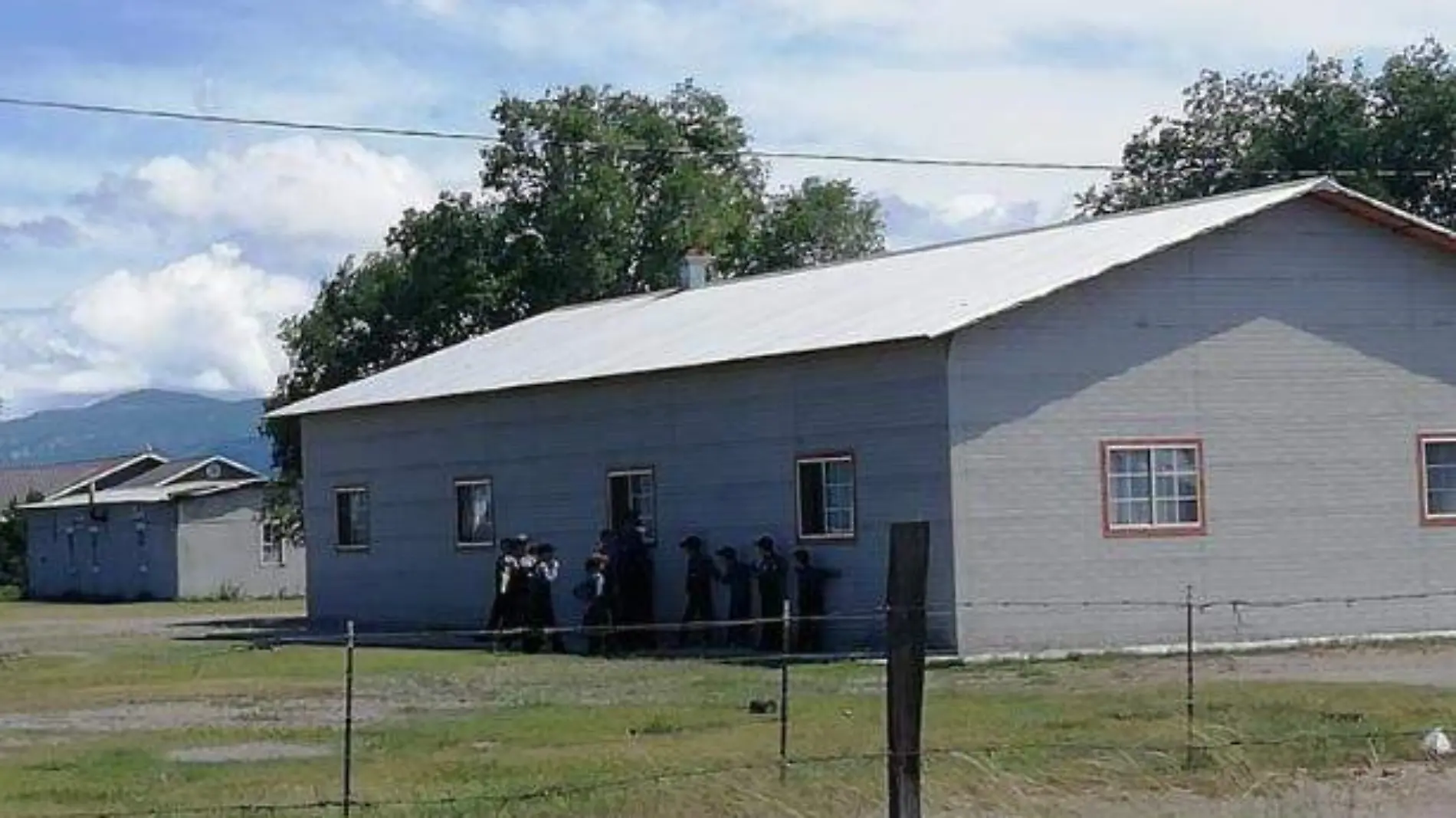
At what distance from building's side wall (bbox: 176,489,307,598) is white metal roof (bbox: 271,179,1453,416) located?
27296 millimetres

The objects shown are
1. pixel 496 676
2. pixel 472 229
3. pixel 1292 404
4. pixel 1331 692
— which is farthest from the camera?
pixel 472 229

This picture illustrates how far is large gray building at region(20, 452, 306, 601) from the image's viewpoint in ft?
237

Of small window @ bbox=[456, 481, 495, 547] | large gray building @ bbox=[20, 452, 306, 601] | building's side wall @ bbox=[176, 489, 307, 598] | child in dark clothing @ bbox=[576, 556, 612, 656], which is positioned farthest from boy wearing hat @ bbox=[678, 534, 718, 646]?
building's side wall @ bbox=[176, 489, 307, 598]

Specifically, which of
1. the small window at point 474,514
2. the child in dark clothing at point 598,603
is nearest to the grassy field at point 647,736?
the child in dark clothing at point 598,603

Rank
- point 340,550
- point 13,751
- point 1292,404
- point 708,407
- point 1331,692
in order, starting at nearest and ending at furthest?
point 13,751
point 1331,692
point 1292,404
point 708,407
point 340,550

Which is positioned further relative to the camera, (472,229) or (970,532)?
(472,229)

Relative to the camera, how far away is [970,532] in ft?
97.6

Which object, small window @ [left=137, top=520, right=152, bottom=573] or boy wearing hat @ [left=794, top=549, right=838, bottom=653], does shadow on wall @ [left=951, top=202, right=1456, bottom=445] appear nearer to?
boy wearing hat @ [left=794, top=549, right=838, bottom=653]

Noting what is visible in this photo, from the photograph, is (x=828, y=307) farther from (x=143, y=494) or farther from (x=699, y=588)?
(x=143, y=494)

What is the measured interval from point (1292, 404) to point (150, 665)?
14748 mm

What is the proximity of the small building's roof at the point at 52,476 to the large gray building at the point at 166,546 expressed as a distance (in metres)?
8.16

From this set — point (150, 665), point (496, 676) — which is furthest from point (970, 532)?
point (150, 665)

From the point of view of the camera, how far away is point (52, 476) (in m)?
111

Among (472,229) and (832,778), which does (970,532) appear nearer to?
(832,778)
